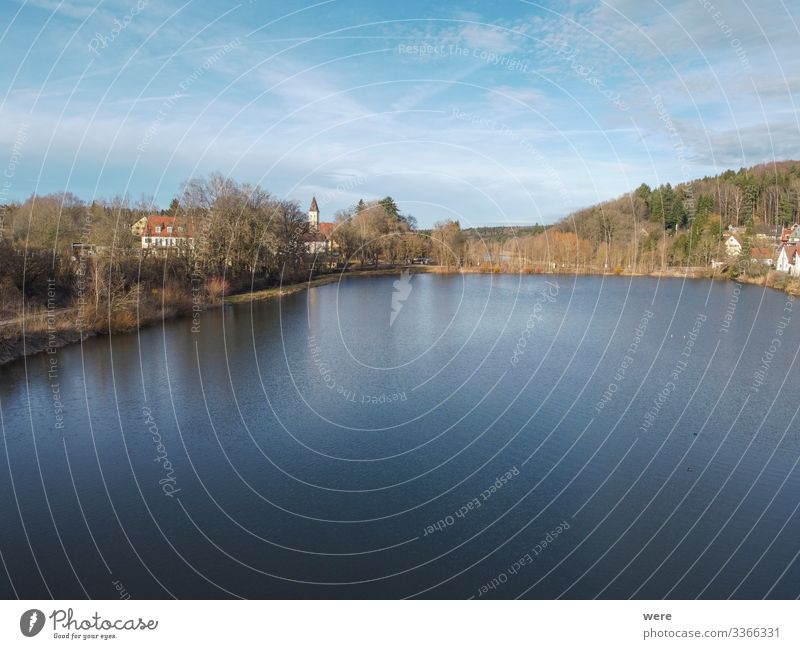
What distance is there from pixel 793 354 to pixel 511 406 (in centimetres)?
1426

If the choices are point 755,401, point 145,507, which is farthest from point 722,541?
point 145,507

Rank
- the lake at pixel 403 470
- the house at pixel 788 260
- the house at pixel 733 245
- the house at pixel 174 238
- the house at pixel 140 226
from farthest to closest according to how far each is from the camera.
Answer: the house at pixel 733 245 < the house at pixel 788 260 < the house at pixel 140 226 < the house at pixel 174 238 < the lake at pixel 403 470

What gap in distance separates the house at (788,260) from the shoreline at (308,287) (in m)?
1.82

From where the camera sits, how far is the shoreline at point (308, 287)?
76.0 ft

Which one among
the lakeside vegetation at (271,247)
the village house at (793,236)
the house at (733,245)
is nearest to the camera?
the lakeside vegetation at (271,247)

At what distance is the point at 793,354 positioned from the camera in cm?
2402

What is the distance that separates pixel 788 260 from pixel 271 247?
152ft

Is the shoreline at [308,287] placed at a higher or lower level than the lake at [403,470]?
higher

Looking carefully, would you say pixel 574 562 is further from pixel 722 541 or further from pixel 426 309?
pixel 426 309

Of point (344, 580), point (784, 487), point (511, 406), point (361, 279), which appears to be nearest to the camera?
point (344, 580)

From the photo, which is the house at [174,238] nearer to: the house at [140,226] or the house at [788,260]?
the house at [140,226]

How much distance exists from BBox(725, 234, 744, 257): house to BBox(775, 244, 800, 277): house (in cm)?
348

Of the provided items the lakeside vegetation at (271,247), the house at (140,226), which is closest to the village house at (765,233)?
the lakeside vegetation at (271,247)

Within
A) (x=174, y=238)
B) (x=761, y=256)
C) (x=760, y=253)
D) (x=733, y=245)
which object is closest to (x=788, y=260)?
(x=761, y=256)
